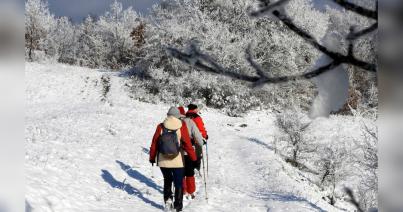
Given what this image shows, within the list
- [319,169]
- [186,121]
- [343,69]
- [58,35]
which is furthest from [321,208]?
[58,35]

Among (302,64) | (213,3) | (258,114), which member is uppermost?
(213,3)

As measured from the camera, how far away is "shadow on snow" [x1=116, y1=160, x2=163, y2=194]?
9.19 m

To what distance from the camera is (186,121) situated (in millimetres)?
7742

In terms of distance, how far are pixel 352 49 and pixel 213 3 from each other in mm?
25772

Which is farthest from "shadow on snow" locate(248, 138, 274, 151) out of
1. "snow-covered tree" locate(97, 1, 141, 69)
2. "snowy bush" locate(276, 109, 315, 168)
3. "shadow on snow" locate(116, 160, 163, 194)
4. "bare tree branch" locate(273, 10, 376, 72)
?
"snow-covered tree" locate(97, 1, 141, 69)

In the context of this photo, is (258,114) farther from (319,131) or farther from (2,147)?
(2,147)

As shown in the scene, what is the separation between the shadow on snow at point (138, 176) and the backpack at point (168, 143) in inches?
98.8

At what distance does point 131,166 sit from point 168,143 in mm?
3981

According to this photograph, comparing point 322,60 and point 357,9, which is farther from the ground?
point 357,9

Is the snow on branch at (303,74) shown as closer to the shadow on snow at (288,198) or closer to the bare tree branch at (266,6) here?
the bare tree branch at (266,6)

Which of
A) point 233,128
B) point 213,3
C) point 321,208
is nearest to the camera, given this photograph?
point 321,208

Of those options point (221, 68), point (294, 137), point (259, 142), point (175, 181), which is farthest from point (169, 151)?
point (259, 142)

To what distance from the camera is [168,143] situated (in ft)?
21.4

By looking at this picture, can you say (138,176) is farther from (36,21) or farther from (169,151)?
(36,21)
